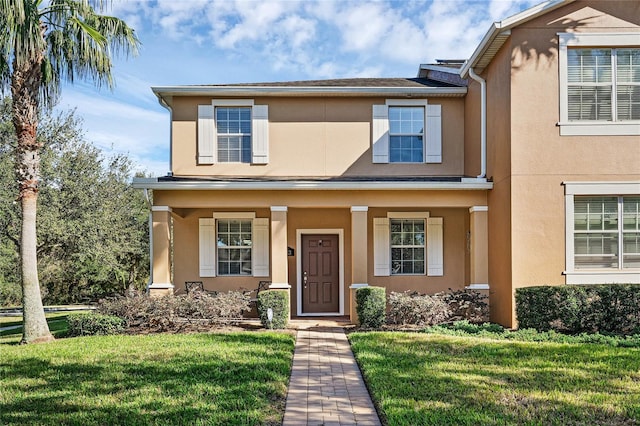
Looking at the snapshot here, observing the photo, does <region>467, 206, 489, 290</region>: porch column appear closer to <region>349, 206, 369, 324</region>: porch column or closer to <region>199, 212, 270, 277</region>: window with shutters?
<region>349, 206, 369, 324</region>: porch column

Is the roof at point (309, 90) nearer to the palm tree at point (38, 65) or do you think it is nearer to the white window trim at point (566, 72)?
the palm tree at point (38, 65)

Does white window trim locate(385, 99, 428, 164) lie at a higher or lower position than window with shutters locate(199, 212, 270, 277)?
higher

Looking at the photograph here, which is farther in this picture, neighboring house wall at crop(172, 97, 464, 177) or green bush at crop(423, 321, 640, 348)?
neighboring house wall at crop(172, 97, 464, 177)

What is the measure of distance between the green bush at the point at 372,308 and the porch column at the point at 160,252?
4340 millimetres

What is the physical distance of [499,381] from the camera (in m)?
5.95

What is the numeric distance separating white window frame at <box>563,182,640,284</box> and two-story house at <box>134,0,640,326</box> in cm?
3

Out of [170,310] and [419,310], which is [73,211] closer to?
[170,310]

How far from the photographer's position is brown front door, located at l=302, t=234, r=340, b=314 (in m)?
12.9

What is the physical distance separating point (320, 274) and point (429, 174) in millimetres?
3871

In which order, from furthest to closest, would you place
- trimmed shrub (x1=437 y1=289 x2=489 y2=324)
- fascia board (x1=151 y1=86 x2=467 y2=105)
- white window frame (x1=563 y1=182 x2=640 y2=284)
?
fascia board (x1=151 y1=86 x2=467 y2=105)
trimmed shrub (x1=437 y1=289 x2=489 y2=324)
white window frame (x1=563 y1=182 x2=640 y2=284)

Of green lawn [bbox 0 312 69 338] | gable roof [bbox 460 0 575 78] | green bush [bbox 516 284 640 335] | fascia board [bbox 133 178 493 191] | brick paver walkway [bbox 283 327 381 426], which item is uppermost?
gable roof [bbox 460 0 575 78]

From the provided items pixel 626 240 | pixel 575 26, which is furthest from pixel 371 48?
pixel 626 240

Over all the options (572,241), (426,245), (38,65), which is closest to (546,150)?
(572,241)

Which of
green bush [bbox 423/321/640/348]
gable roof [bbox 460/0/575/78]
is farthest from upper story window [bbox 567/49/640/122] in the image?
green bush [bbox 423/321/640/348]
